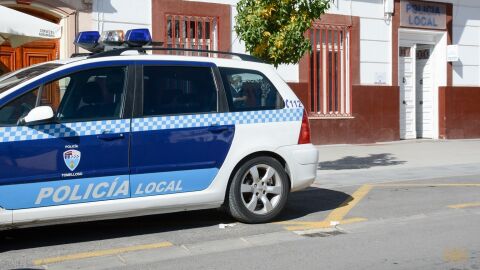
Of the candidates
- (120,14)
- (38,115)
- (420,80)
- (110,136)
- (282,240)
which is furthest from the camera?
(420,80)

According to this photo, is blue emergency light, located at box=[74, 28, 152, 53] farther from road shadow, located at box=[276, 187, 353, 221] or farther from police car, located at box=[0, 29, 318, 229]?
road shadow, located at box=[276, 187, 353, 221]

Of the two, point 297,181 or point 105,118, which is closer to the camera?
point 105,118

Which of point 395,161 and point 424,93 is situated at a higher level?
point 424,93

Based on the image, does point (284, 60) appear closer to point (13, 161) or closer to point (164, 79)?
point (164, 79)

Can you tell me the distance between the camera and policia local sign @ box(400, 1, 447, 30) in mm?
17641

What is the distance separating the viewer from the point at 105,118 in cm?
598

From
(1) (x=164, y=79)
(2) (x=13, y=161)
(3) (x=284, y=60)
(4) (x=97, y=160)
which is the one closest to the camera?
(2) (x=13, y=161)

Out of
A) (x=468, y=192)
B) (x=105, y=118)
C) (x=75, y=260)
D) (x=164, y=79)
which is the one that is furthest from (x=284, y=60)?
(x=75, y=260)

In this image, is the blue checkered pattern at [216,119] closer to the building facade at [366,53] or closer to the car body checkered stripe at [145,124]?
the car body checkered stripe at [145,124]

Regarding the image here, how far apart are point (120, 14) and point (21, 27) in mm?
4070

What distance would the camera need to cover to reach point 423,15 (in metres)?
18.0

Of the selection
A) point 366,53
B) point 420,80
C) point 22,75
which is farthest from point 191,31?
point 22,75

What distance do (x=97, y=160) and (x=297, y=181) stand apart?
92.8 inches

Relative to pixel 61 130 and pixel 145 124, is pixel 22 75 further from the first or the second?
pixel 145 124
